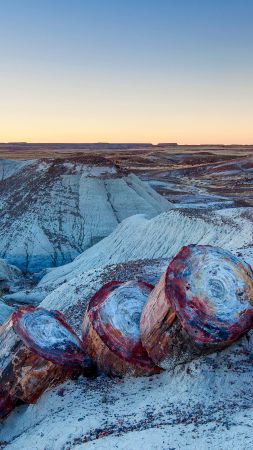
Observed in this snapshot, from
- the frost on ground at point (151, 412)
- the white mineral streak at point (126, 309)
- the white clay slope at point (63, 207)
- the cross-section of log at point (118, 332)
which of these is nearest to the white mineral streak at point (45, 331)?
the cross-section of log at point (118, 332)

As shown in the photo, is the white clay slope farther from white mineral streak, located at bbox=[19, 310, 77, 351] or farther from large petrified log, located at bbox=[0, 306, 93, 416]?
large petrified log, located at bbox=[0, 306, 93, 416]

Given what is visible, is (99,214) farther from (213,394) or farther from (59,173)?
(213,394)

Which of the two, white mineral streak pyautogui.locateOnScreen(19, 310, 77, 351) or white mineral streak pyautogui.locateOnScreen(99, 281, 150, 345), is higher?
white mineral streak pyautogui.locateOnScreen(99, 281, 150, 345)

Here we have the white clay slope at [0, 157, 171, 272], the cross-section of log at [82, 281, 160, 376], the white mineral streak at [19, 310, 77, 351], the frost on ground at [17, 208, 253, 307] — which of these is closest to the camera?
the cross-section of log at [82, 281, 160, 376]

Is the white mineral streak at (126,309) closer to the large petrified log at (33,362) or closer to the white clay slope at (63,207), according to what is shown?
the large petrified log at (33,362)

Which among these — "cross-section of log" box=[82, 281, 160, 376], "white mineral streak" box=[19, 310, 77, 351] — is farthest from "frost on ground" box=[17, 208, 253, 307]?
"white mineral streak" box=[19, 310, 77, 351]

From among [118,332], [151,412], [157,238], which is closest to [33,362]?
[118,332]

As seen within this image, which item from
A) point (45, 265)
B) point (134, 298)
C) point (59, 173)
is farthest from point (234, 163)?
point (134, 298)
